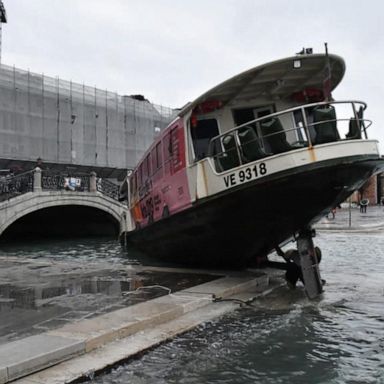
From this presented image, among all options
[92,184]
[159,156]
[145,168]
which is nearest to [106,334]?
[159,156]

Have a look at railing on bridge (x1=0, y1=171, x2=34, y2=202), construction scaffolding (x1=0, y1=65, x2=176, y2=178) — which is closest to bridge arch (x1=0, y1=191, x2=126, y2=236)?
railing on bridge (x1=0, y1=171, x2=34, y2=202)

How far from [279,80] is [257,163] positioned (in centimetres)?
220

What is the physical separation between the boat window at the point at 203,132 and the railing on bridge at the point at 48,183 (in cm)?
1874

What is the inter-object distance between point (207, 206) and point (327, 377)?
17.0 ft

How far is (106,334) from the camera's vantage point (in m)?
5.95

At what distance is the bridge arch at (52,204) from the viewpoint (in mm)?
26125

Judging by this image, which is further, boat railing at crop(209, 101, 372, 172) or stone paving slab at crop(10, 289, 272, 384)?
boat railing at crop(209, 101, 372, 172)

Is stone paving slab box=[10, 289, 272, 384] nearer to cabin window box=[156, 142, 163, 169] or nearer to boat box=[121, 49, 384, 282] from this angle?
boat box=[121, 49, 384, 282]

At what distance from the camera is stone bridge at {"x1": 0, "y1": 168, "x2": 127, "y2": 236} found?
1046 inches

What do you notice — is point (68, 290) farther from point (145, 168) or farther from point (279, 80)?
point (279, 80)

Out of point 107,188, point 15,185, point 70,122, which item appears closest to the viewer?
point 15,185

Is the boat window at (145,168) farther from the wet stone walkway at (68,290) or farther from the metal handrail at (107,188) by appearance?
the metal handrail at (107,188)

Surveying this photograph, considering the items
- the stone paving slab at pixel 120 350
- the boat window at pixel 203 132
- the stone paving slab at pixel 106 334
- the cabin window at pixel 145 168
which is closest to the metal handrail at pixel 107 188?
the cabin window at pixel 145 168

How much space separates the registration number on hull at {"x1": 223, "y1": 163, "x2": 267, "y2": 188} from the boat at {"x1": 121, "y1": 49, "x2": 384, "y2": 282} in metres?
0.02
